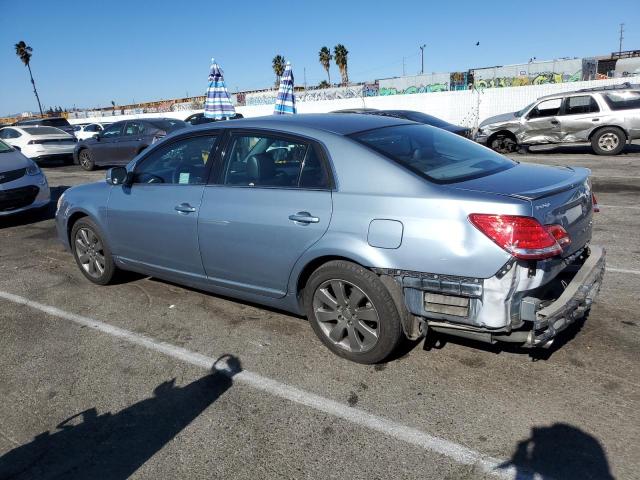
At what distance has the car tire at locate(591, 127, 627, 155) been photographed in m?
13.1

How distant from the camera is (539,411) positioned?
286cm

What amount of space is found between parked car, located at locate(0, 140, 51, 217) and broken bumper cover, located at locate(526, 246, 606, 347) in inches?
327

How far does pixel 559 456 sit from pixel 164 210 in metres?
3.31

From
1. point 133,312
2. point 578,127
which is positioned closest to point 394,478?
point 133,312

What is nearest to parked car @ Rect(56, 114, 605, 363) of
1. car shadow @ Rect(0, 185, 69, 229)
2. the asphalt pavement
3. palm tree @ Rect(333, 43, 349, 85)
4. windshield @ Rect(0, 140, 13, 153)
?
the asphalt pavement

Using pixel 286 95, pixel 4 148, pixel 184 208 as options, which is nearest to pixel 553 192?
pixel 184 208

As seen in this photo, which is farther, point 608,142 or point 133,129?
point 133,129

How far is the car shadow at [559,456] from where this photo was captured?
7.88 feet

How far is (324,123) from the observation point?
3828 millimetres

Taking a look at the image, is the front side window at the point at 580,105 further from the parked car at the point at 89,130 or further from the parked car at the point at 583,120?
the parked car at the point at 89,130

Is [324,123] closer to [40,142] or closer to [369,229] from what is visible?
[369,229]

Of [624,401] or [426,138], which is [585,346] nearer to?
[624,401]

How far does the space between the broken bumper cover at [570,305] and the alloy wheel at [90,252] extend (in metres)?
4.06

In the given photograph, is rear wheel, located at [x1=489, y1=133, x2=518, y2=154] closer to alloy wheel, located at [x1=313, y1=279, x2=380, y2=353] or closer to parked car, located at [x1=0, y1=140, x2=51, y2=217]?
parked car, located at [x1=0, y1=140, x2=51, y2=217]
